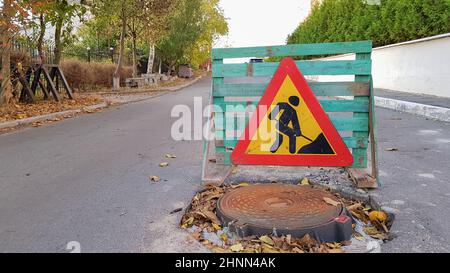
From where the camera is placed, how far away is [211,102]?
412cm

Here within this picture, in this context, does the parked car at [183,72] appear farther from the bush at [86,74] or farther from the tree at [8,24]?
the tree at [8,24]

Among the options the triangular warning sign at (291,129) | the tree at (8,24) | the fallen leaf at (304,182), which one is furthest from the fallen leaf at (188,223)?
the tree at (8,24)

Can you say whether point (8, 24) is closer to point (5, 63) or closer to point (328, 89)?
point (5, 63)

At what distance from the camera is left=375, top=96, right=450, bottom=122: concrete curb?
25.9 ft

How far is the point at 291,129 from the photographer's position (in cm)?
384

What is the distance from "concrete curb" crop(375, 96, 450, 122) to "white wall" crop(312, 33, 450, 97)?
67.6 inches

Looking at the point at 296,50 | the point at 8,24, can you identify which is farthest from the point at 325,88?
the point at 8,24

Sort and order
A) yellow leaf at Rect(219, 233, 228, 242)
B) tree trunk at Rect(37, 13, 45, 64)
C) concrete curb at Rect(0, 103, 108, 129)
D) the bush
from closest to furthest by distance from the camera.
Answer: yellow leaf at Rect(219, 233, 228, 242)
concrete curb at Rect(0, 103, 108, 129)
tree trunk at Rect(37, 13, 45, 64)
the bush

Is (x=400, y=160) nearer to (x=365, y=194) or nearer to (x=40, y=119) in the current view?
(x=365, y=194)

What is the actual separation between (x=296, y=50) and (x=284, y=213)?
1.69 metres

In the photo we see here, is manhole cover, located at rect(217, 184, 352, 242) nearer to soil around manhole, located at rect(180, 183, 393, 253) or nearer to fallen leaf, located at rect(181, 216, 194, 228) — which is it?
soil around manhole, located at rect(180, 183, 393, 253)

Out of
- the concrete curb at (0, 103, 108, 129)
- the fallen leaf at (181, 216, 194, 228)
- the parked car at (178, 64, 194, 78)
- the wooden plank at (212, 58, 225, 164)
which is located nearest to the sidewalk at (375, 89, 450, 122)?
the wooden plank at (212, 58, 225, 164)

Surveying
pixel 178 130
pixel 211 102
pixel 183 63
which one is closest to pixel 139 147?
pixel 178 130
